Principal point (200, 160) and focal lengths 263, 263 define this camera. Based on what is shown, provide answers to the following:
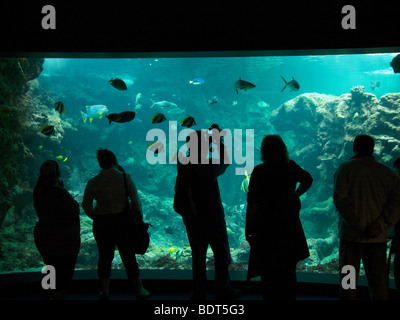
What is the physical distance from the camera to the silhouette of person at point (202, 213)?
129 inches

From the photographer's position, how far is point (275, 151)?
8.93 ft

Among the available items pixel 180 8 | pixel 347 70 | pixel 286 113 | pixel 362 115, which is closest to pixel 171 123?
pixel 286 113

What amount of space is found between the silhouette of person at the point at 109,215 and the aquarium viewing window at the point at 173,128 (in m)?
0.85

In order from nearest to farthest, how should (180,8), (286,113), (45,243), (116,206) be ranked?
(45,243)
(116,206)
(180,8)
(286,113)

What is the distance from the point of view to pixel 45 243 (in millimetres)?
3041

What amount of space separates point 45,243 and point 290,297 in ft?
8.96

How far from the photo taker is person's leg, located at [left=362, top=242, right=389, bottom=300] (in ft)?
9.45

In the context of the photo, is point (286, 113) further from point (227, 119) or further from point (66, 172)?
point (66, 172)

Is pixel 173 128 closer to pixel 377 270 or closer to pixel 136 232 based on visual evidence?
pixel 136 232

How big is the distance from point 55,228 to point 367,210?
11.8ft

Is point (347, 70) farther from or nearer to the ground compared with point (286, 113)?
farther from the ground

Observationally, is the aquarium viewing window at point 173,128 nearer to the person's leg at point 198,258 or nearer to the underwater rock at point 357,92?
the underwater rock at point 357,92

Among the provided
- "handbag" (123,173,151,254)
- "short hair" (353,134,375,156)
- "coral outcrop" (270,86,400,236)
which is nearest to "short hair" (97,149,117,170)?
"handbag" (123,173,151,254)
